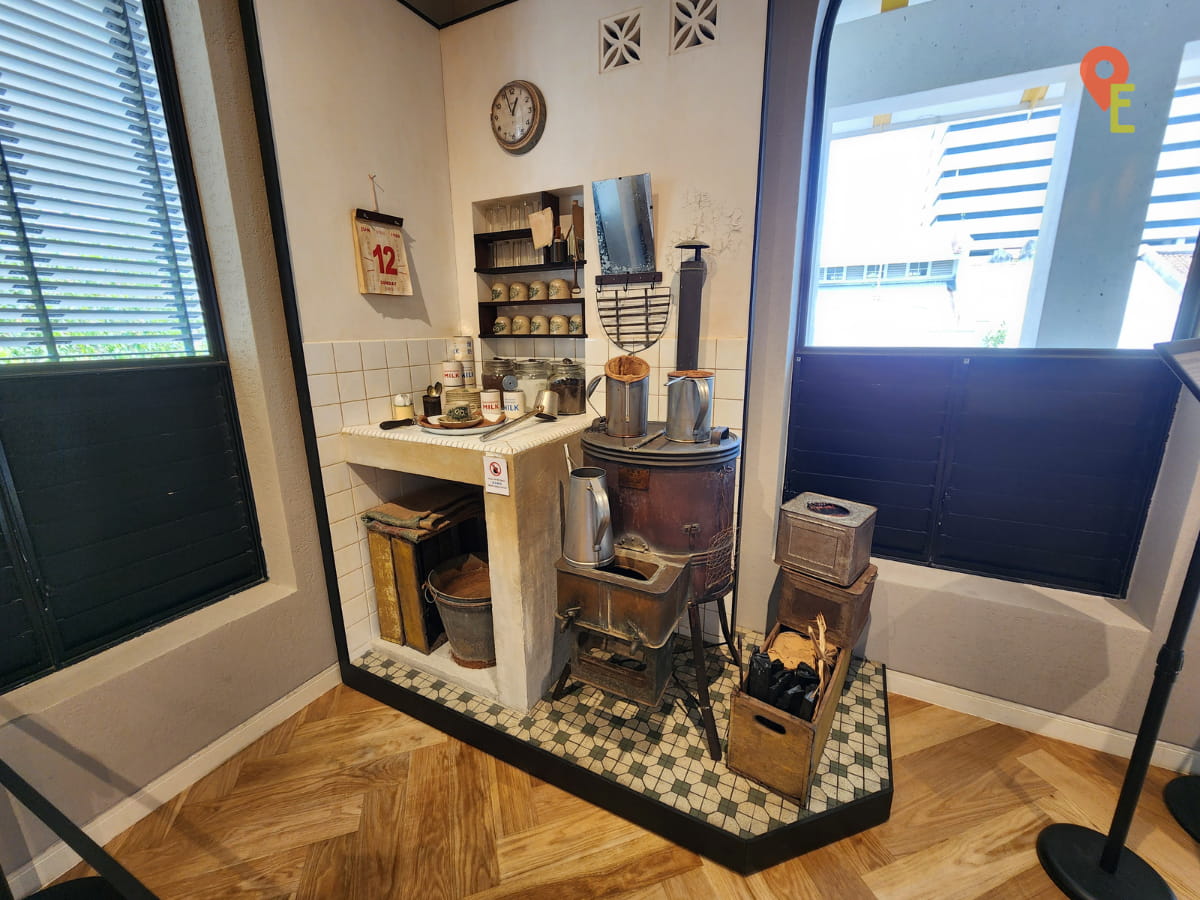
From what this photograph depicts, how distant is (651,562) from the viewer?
1.53m

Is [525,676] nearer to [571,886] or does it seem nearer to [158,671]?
[571,886]

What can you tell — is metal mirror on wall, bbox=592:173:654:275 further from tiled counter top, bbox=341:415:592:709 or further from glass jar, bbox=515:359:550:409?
tiled counter top, bbox=341:415:592:709

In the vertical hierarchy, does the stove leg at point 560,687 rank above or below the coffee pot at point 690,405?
below

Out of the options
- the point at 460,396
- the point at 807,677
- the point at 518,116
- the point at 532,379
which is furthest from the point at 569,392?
the point at 807,677

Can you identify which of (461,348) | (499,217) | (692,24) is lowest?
(461,348)

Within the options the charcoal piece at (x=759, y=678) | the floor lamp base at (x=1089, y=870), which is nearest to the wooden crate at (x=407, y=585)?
the charcoal piece at (x=759, y=678)

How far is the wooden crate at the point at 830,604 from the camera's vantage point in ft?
5.34

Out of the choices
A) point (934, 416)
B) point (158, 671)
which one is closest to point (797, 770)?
point (934, 416)

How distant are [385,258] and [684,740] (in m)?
2.16

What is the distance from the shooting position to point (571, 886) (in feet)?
4.34

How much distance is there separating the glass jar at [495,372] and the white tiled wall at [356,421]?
256 mm

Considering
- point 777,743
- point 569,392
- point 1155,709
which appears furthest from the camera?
point 569,392

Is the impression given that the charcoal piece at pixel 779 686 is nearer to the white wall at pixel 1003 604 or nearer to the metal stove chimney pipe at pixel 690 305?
the white wall at pixel 1003 604

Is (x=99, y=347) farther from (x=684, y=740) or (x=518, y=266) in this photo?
(x=684, y=740)
